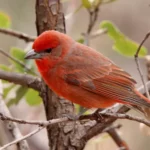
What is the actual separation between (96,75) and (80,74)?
0.13m

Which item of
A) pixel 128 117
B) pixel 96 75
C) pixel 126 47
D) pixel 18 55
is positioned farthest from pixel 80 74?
pixel 128 117

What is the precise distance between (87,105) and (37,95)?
22.8 inches

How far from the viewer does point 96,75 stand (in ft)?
12.1

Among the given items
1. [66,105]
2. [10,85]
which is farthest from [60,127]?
[10,85]

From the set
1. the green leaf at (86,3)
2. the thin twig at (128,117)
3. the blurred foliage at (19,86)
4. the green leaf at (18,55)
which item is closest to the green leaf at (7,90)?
the blurred foliage at (19,86)

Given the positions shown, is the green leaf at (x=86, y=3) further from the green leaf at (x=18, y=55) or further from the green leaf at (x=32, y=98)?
the green leaf at (x=32, y=98)

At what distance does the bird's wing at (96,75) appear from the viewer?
3.54 metres

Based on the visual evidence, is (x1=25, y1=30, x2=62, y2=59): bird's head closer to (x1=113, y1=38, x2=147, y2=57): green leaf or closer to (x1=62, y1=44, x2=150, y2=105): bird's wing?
(x1=62, y1=44, x2=150, y2=105): bird's wing

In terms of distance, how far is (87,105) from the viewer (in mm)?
3424

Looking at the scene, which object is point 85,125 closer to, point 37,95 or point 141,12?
point 37,95

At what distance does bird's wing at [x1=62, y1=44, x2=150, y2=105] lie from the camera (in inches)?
139

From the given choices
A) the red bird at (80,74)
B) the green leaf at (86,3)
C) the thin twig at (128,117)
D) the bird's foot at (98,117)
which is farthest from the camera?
the green leaf at (86,3)

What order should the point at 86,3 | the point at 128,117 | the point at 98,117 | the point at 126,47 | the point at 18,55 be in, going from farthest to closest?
the point at 18,55
the point at 126,47
the point at 86,3
the point at 98,117
the point at 128,117

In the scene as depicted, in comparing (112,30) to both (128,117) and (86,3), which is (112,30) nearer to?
(86,3)
